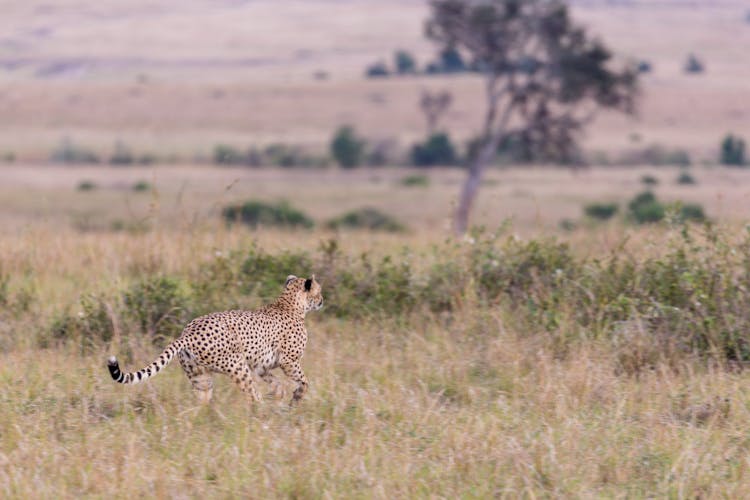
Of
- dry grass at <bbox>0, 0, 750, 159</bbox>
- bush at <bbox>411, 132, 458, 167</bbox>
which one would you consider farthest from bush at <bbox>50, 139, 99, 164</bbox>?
bush at <bbox>411, 132, 458, 167</bbox>

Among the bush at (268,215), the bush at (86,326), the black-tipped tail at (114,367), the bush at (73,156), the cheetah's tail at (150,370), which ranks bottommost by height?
the bush at (73,156)

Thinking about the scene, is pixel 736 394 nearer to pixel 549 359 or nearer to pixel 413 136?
pixel 549 359

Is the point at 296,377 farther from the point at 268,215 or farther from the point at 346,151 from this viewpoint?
the point at 346,151

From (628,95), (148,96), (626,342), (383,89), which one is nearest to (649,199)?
(628,95)

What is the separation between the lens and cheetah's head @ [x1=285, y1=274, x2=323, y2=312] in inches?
241

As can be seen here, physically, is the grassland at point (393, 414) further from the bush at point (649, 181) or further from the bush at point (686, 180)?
the bush at point (686, 180)

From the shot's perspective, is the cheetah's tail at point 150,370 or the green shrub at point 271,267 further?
the green shrub at point 271,267

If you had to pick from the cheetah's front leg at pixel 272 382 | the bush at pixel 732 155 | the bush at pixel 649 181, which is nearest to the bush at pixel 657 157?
the bush at pixel 732 155

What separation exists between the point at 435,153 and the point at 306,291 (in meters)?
39.3

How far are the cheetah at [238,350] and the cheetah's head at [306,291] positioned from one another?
4.9 inches

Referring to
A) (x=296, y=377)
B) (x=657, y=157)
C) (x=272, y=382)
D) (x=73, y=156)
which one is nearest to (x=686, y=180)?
(x=657, y=157)

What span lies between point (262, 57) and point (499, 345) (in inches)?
3594

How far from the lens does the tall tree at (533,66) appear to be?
21422mm

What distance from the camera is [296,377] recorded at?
5699mm
